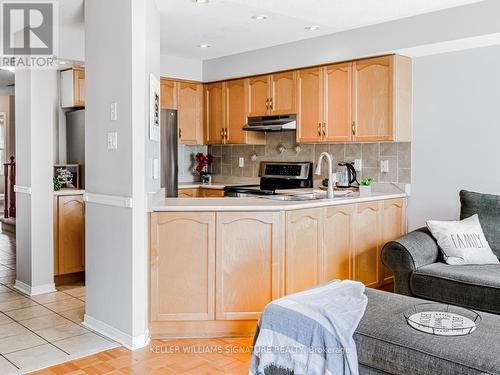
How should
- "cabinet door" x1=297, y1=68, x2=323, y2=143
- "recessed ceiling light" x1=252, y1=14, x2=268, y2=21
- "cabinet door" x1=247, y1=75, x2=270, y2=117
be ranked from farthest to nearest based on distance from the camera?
"cabinet door" x1=247, y1=75, x2=270, y2=117 → "cabinet door" x1=297, y1=68, x2=323, y2=143 → "recessed ceiling light" x1=252, y1=14, x2=268, y2=21

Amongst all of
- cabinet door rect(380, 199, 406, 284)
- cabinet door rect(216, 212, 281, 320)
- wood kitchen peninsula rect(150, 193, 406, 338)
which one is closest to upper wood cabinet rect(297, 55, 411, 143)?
cabinet door rect(380, 199, 406, 284)

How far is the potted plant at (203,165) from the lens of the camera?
650 cm

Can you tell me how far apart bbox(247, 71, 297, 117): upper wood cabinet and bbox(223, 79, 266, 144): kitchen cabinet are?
0.10 metres

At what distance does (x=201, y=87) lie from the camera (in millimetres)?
6250

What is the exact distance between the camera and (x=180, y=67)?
5.96m

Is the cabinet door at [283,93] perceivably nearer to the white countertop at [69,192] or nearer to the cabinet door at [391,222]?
the cabinet door at [391,222]

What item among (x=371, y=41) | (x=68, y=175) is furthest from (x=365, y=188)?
(x=68, y=175)

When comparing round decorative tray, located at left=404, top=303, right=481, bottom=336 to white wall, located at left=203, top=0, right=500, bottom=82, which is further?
Answer: white wall, located at left=203, top=0, right=500, bottom=82

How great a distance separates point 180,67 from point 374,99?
2418 millimetres

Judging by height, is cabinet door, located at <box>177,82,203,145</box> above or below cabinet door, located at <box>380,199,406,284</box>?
above

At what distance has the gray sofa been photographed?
329 cm

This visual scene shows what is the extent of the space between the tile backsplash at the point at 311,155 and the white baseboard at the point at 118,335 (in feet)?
8.97

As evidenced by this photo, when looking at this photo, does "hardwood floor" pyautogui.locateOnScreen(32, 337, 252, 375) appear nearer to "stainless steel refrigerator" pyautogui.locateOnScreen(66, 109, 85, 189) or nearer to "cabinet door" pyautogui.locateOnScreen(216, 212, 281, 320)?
"cabinet door" pyautogui.locateOnScreen(216, 212, 281, 320)

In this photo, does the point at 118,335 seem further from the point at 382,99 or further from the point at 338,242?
the point at 382,99
